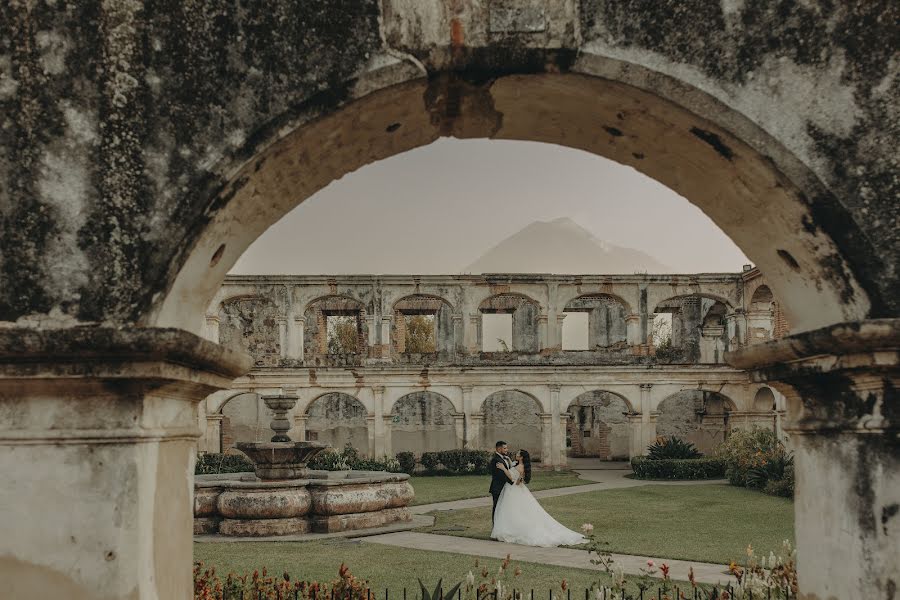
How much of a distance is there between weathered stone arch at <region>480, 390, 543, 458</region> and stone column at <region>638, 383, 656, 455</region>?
5.68 meters

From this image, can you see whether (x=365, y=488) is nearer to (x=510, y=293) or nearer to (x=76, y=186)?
(x=76, y=186)

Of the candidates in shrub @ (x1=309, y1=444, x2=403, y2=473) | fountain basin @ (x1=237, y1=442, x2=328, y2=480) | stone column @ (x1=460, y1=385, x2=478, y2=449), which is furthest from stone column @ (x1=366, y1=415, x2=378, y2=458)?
fountain basin @ (x1=237, y1=442, x2=328, y2=480)

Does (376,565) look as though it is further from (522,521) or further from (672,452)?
(672,452)

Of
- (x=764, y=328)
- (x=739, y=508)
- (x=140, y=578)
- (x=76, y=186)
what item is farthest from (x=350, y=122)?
(x=764, y=328)

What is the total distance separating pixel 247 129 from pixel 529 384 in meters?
23.9

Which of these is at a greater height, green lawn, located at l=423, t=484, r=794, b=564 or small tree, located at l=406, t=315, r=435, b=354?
small tree, located at l=406, t=315, r=435, b=354

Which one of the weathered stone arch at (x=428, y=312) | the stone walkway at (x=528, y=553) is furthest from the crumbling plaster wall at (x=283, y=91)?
the weathered stone arch at (x=428, y=312)

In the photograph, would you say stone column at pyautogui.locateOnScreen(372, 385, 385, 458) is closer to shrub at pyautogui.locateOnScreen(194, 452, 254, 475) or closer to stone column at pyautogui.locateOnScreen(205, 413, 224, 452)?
shrub at pyautogui.locateOnScreen(194, 452, 254, 475)

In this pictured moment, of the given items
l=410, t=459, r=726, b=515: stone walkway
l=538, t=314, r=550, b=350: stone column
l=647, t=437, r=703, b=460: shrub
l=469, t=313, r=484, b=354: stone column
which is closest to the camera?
l=410, t=459, r=726, b=515: stone walkway

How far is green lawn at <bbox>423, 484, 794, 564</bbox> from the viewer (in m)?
10.7

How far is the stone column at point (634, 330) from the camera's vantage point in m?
27.5

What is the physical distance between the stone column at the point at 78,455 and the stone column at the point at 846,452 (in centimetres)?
222

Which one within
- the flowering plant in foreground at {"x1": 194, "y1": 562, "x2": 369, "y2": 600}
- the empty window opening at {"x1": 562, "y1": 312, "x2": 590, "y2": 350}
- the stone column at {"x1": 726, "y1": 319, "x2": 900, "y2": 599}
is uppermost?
the empty window opening at {"x1": 562, "y1": 312, "x2": 590, "y2": 350}

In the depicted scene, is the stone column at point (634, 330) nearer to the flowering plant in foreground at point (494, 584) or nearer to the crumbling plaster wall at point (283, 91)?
the flowering plant in foreground at point (494, 584)
